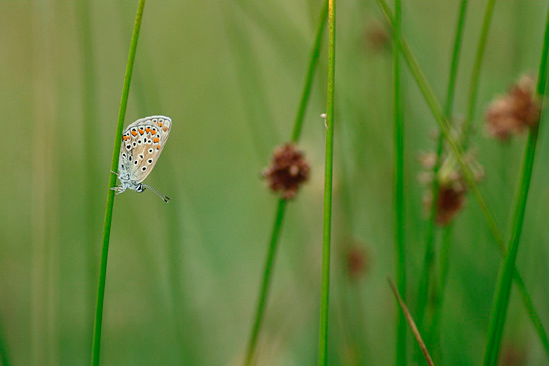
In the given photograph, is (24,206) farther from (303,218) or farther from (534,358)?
(534,358)

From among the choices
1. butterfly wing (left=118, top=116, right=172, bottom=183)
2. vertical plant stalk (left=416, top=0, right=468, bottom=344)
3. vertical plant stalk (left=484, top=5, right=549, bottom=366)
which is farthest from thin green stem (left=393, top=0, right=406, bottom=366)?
butterfly wing (left=118, top=116, right=172, bottom=183)

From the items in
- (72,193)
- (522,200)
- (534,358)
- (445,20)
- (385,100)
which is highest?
(445,20)

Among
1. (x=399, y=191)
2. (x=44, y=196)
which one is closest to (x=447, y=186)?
(x=399, y=191)

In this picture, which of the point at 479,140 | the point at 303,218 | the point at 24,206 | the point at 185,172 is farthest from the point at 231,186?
the point at 479,140

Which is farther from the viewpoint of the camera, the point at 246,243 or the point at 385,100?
the point at 246,243

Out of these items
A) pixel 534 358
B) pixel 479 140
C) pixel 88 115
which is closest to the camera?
pixel 88 115

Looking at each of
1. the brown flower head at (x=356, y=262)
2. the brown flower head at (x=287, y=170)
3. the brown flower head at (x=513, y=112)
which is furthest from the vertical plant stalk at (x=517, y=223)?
the brown flower head at (x=356, y=262)

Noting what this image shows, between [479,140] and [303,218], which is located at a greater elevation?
[479,140]

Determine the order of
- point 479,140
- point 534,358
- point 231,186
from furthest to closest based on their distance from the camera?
point 231,186, point 479,140, point 534,358
